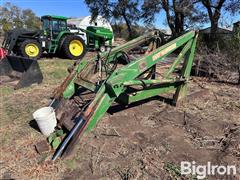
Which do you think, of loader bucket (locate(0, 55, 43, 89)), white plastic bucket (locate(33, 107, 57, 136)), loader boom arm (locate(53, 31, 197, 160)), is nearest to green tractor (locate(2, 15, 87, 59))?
loader bucket (locate(0, 55, 43, 89))

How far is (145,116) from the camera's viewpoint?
4012 mm

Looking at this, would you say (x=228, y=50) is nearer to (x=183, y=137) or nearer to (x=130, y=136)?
(x=183, y=137)

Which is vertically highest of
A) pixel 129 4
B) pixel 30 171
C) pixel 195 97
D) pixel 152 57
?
pixel 129 4

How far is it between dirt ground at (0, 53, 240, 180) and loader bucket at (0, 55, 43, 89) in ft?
3.16

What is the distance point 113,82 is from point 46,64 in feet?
21.0

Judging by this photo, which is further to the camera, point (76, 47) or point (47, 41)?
point (76, 47)

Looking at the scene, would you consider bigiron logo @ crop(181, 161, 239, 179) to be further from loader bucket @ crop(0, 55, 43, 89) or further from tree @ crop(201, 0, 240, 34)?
tree @ crop(201, 0, 240, 34)

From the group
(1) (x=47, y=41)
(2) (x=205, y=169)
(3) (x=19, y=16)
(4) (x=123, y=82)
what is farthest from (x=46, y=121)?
(3) (x=19, y=16)

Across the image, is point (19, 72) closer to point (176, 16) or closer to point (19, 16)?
point (176, 16)

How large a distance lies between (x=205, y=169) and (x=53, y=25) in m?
9.26

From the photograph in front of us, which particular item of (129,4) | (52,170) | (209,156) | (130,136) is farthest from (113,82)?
(129,4)

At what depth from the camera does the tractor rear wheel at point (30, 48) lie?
30.1ft

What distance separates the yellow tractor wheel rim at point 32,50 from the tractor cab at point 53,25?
0.82 metres

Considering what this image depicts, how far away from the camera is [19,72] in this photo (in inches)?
258
